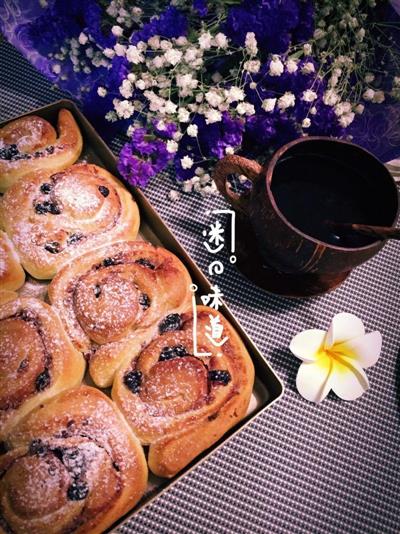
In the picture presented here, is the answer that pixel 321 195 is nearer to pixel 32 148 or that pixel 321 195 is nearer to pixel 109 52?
pixel 109 52

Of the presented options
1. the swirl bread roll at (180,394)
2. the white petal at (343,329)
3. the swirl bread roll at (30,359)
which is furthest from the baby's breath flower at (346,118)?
the swirl bread roll at (30,359)

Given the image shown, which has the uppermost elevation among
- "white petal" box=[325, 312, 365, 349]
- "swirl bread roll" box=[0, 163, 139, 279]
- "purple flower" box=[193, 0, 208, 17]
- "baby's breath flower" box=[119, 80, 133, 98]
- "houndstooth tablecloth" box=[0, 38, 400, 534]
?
"purple flower" box=[193, 0, 208, 17]

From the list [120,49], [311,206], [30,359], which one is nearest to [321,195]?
[311,206]

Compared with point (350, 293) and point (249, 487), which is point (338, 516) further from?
point (350, 293)

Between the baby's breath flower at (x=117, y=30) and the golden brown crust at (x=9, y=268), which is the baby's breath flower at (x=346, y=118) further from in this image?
the golden brown crust at (x=9, y=268)

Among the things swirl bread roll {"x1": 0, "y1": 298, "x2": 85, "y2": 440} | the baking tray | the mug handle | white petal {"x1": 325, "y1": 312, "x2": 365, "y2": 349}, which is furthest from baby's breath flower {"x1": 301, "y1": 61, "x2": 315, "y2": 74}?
swirl bread roll {"x1": 0, "y1": 298, "x2": 85, "y2": 440}

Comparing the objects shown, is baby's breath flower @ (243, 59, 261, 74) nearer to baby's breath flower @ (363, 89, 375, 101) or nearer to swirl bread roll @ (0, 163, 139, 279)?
baby's breath flower @ (363, 89, 375, 101)

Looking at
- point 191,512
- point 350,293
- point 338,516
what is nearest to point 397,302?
point 350,293

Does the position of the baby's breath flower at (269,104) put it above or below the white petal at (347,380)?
above
